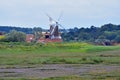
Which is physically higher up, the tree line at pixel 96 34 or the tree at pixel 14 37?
the tree at pixel 14 37

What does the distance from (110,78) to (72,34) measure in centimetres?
13799

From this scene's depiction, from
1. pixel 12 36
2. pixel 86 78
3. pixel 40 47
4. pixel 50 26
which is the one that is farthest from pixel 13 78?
pixel 50 26

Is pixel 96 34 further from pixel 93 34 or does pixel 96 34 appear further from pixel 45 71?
pixel 45 71

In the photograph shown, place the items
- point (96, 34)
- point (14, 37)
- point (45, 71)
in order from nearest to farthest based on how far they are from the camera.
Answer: point (45, 71), point (14, 37), point (96, 34)

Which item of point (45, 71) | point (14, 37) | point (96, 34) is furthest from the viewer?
point (96, 34)

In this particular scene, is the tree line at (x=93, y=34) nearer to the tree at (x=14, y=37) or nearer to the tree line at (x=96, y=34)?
the tree line at (x=96, y=34)

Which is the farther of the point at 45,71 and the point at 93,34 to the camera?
the point at 93,34

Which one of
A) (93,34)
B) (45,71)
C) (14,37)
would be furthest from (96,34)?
(45,71)

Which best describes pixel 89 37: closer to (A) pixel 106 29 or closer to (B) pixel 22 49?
(A) pixel 106 29

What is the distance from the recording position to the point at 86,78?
34312mm

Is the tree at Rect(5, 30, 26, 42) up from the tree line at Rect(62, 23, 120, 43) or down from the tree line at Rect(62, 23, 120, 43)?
up

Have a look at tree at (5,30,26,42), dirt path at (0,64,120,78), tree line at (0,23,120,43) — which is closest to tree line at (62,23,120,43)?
tree line at (0,23,120,43)

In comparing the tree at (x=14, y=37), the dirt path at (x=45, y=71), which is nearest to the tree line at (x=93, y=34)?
the tree at (x=14, y=37)

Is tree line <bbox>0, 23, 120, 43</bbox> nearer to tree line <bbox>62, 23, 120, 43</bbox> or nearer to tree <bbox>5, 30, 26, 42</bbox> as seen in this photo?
tree line <bbox>62, 23, 120, 43</bbox>
